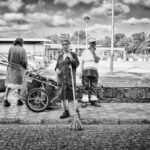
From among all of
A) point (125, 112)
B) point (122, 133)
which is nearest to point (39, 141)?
point (122, 133)

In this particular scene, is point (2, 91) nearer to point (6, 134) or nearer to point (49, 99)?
point (49, 99)

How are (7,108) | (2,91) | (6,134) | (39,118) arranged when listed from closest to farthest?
(6,134) < (39,118) < (7,108) < (2,91)

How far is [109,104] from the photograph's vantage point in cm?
835

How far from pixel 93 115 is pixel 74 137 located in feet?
5.82

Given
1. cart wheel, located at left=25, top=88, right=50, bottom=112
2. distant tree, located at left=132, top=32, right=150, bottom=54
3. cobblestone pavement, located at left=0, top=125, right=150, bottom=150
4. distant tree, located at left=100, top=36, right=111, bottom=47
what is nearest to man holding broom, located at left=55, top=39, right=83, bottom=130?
cart wheel, located at left=25, top=88, right=50, bottom=112

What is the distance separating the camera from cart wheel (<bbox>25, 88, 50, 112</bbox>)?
7.14m

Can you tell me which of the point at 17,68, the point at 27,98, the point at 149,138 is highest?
the point at 17,68

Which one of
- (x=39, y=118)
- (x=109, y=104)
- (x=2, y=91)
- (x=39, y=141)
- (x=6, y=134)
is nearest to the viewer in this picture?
(x=39, y=141)

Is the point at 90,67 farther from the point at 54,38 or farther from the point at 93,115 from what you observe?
the point at 54,38

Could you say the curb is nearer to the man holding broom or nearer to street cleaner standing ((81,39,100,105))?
the man holding broom

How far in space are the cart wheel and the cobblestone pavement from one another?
1.24 m

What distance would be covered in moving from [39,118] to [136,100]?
356 cm

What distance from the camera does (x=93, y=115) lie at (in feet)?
22.2

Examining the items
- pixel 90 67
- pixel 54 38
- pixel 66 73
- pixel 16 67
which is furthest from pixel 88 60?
pixel 54 38
